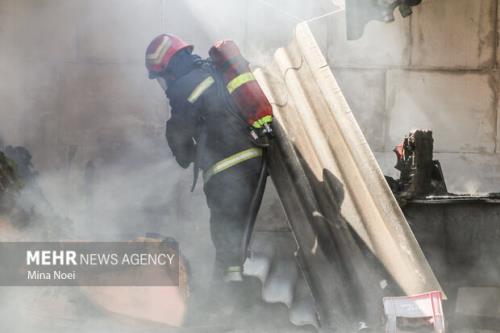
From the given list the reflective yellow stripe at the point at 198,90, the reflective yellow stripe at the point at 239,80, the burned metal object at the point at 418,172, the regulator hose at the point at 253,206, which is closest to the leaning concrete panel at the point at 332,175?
the regulator hose at the point at 253,206

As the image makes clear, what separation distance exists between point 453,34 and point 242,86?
354cm

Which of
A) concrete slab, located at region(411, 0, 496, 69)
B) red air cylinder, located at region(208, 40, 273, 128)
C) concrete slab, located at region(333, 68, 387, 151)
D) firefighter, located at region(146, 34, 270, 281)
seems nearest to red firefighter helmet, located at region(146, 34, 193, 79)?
firefighter, located at region(146, 34, 270, 281)

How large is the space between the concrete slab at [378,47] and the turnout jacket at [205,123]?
2440mm

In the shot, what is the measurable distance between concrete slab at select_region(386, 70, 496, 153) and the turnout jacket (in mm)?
2747

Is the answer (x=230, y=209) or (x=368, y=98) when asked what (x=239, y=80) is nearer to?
(x=230, y=209)

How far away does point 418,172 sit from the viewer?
5.62 metres

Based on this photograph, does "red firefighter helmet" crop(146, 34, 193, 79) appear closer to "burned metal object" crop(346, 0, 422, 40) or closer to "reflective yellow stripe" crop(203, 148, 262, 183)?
"reflective yellow stripe" crop(203, 148, 262, 183)

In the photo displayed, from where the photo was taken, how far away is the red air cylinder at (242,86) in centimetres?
506

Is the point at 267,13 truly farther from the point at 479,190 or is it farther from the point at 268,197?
the point at 479,190

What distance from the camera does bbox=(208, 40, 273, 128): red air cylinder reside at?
506cm

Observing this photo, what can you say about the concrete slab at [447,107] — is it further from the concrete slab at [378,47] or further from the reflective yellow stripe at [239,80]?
the reflective yellow stripe at [239,80]

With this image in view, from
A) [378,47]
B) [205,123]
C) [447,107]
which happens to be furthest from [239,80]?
[447,107]

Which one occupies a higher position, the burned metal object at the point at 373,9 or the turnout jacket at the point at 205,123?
the burned metal object at the point at 373,9

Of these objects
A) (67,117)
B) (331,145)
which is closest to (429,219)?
(331,145)
